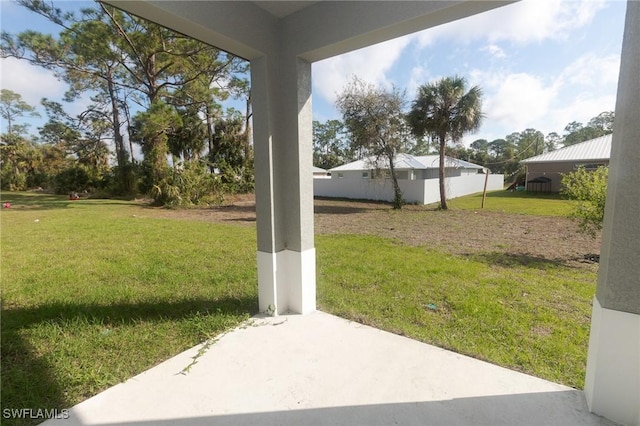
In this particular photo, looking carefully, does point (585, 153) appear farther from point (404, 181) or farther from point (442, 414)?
point (442, 414)

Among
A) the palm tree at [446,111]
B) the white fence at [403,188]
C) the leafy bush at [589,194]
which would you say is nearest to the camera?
the leafy bush at [589,194]

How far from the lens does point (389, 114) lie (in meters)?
12.3

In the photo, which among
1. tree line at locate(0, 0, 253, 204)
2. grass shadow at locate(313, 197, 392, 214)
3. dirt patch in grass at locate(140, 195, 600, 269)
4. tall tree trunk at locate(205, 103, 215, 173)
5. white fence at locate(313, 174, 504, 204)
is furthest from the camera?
tall tree trunk at locate(205, 103, 215, 173)

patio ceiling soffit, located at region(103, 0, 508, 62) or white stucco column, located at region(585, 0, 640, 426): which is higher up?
patio ceiling soffit, located at region(103, 0, 508, 62)

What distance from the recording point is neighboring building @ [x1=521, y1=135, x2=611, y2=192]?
50.6 ft

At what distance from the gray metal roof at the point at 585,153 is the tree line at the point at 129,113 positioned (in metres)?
18.5

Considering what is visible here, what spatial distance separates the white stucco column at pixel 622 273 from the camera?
57.4 inches

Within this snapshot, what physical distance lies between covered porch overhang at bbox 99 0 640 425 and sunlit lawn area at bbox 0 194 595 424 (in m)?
0.48

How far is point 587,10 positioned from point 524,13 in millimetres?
529

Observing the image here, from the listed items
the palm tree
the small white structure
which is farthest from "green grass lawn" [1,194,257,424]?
the small white structure

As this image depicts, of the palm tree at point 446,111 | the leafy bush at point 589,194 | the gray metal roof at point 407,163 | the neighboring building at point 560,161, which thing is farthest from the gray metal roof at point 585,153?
the leafy bush at point 589,194

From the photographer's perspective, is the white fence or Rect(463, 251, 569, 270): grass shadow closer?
Rect(463, 251, 569, 270): grass shadow

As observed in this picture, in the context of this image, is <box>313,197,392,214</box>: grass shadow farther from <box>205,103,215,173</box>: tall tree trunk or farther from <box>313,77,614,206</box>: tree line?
<box>205,103,215,173</box>: tall tree trunk

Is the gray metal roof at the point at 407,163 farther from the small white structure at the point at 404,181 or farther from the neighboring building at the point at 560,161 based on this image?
the neighboring building at the point at 560,161
